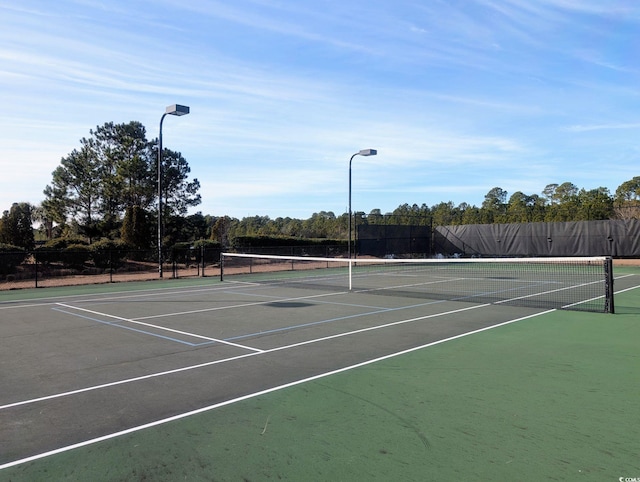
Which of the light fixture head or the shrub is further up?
the light fixture head

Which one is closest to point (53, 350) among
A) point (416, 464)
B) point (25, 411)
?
point (25, 411)

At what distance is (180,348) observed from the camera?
26.2 ft

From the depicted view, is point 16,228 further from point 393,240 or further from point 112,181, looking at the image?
point 393,240

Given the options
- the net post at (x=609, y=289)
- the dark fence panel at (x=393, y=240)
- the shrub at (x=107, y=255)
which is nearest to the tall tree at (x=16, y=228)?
the shrub at (x=107, y=255)

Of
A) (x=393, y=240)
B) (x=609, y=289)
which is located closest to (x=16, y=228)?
(x=393, y=240)

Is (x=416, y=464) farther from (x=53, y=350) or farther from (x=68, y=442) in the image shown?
(x=53, y=350)

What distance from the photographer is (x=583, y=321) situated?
406 inches

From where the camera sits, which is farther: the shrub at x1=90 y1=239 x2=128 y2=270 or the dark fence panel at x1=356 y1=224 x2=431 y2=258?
the dark fence panel at x1=356 y1=224 x2=431 y2=258

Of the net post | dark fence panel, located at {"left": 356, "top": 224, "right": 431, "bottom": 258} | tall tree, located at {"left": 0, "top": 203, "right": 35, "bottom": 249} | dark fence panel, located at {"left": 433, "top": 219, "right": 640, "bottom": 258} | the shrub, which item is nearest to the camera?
the net post

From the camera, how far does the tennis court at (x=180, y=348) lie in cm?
475

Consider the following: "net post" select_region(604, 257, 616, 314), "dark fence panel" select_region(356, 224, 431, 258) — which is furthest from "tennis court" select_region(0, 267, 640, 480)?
"dark fence panel" select_region(356, 224, 431, 258)

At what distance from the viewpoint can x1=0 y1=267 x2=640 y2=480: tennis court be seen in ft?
15.6

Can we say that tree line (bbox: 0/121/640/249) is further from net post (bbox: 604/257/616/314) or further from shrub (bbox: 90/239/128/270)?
net post (bbox: 604/257/616/314)

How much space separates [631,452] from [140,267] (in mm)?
27624
